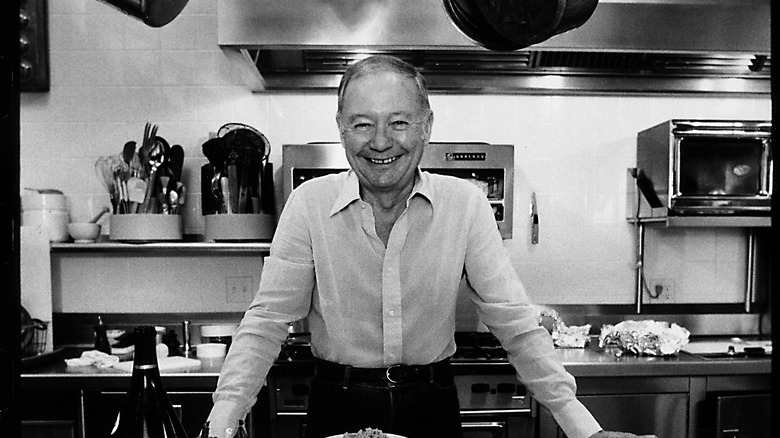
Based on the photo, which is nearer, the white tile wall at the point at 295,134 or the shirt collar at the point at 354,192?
the shirt collar at the point at 354,192

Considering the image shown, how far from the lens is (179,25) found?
3.27m

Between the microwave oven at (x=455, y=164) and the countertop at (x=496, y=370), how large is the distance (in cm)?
69

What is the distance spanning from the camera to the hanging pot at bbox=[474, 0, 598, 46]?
1.15 m

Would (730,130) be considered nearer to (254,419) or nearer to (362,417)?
(362,417)

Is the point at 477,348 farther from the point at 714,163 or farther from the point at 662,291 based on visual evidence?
the point at 714,163

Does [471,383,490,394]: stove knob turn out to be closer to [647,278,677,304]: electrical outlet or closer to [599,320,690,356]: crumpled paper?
[599,320,690,356]: crumpled paper

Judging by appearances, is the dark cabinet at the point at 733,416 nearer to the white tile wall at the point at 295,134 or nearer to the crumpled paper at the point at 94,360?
the white tile wall at the point at 295,134

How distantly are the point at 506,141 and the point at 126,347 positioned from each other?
7.11 feet

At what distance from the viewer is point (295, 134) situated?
10.9 feet

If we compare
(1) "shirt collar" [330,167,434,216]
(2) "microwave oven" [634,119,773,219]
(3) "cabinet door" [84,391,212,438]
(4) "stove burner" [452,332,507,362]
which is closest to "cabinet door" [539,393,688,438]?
(4) "stove burner" [452,332,507,362]

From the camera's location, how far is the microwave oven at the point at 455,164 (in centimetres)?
292

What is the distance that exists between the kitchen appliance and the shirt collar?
966 millimetres

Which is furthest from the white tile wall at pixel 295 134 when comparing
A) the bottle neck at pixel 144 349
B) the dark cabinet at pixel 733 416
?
the bottle neck at pixel 144 349

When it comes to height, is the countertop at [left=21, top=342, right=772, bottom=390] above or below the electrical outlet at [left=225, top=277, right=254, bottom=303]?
below
